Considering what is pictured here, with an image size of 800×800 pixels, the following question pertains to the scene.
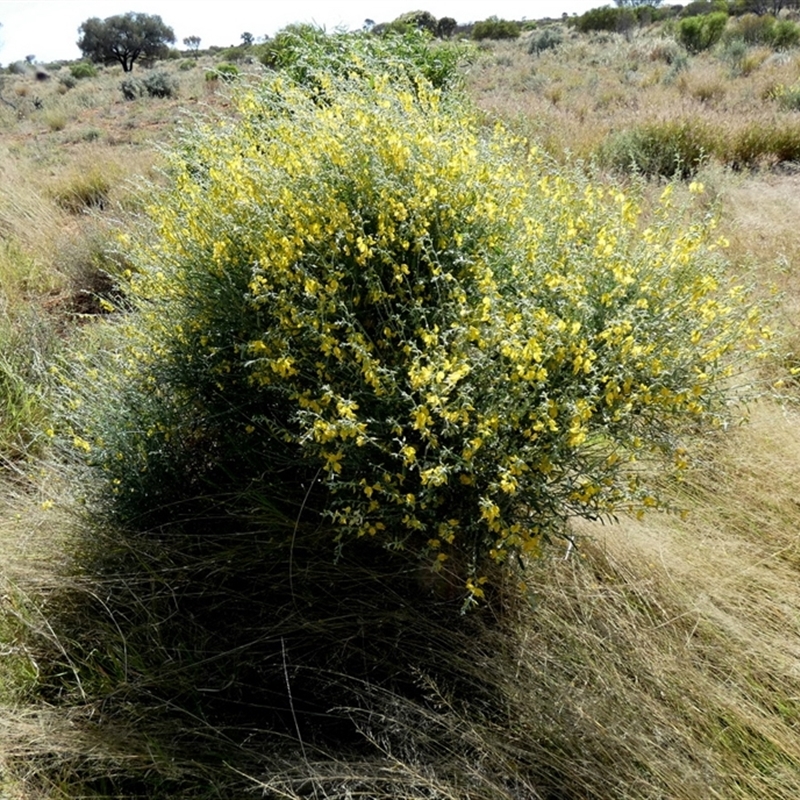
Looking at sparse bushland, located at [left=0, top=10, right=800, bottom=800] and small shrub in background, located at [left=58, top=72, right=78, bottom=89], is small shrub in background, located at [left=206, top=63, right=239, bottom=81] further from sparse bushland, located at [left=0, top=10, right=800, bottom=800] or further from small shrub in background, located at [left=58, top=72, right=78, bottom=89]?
small shrub in background, located at [left=58, top=72, right=78, bottom=89]

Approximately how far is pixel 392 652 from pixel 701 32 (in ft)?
56.0

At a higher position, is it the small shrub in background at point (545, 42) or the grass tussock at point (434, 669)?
the small shrub in background at point (545, 42)

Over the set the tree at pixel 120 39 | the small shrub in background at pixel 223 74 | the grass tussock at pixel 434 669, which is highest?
the tree at pixel 120 39

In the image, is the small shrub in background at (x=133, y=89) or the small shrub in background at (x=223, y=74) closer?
the small shrub in background at (x=223, y=74)

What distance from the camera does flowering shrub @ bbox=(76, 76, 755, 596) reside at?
1956 millimetres

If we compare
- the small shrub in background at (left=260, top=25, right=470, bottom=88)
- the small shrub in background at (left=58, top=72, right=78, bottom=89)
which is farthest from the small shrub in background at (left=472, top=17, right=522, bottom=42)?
the small shrub in background at (left=260, top=25, right=470, bottom=88)

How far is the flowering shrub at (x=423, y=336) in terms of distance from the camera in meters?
1.96

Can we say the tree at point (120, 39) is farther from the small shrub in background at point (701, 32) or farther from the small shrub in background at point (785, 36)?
the small shrub in background at point (785, 36)

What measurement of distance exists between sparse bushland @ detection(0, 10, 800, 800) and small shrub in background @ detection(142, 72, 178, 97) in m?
17.6

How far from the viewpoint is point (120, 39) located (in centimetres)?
3078

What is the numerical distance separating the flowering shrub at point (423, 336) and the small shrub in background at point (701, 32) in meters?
15.4

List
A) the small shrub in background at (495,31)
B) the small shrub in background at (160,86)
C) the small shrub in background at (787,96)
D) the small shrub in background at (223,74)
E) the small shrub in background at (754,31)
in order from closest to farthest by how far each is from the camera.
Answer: the small shrub in background at (223,74)
the small shrub in background at (787,96)
the small shrub in background at (754,31)
the small shrub in background at (160,86)
the small shrub in background at (495,31)

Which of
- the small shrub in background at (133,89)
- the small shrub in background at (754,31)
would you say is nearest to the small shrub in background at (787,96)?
the small shrub in background at (754,31)

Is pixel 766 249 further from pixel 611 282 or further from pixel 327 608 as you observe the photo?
pixel 327 608
